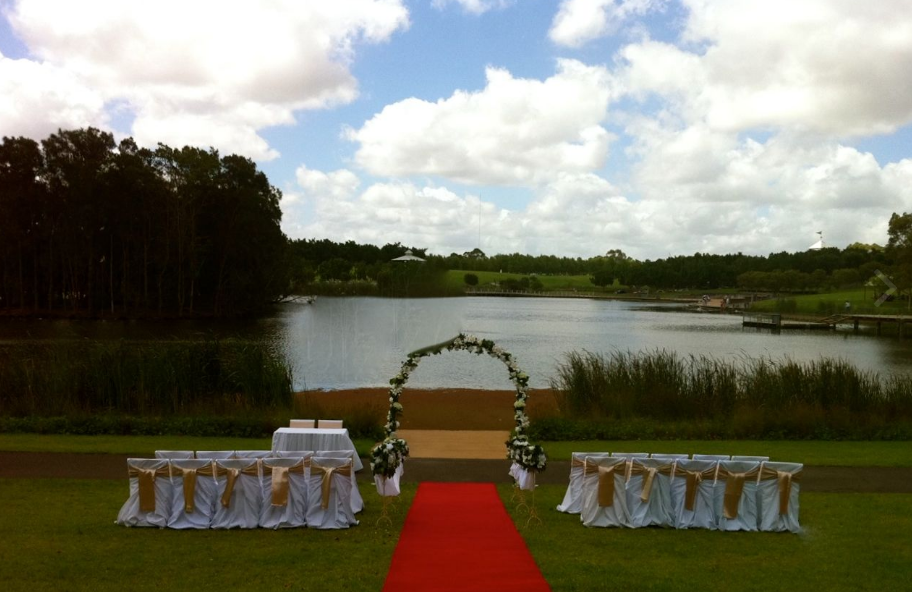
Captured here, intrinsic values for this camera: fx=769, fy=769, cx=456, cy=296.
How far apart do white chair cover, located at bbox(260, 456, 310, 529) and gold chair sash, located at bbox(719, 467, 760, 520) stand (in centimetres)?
577

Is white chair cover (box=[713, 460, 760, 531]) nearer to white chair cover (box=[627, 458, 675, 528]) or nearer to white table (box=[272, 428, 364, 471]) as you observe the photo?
white chair cover (box=[627, 458, 675, 528])

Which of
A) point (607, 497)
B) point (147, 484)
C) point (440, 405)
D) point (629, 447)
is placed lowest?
point (440, 405)

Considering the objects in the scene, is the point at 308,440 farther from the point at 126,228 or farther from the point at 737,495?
the point at 126,228

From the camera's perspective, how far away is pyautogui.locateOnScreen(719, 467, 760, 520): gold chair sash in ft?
34.9

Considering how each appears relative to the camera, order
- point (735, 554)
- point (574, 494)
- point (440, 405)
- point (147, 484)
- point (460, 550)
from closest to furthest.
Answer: point (460, 550) → point (735, 554) → point (147, 484) → point (574, 494) → point (440, 405)

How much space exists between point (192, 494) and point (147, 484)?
596 millimetres

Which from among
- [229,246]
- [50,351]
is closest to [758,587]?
[50,351]

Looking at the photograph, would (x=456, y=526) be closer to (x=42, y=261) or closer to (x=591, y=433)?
(x=591, y=433)

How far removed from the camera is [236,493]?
10.4 m

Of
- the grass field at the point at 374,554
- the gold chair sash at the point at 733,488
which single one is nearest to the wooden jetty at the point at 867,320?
the gold chair sash at the point at 733,488

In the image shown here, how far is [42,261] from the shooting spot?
78.1m

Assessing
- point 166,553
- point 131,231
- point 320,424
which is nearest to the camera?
point 166,553

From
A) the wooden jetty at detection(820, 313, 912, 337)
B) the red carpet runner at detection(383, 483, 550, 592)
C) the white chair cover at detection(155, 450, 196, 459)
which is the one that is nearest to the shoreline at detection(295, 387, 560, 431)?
the red carpet runner at detection(383, 483, 550, 592)

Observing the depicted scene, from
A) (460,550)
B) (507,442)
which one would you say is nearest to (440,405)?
(507,442)
